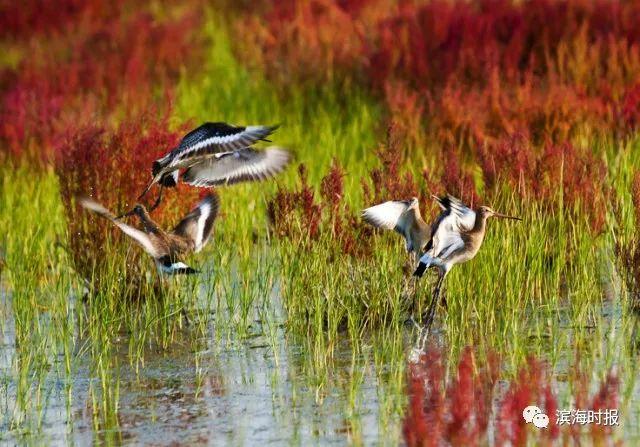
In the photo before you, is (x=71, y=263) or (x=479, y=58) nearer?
(x=71, y=263)

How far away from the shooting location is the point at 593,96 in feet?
32.5

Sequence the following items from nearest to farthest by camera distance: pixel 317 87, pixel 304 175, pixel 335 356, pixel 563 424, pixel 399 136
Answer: pixel 563 424, pixel 335 356, pixel 304 175, pixel 399 136, pixel 317 87

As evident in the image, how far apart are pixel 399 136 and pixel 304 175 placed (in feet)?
8.35

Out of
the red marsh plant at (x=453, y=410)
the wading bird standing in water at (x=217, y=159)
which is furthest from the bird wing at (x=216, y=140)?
the red marsh plant at (x=453, y=410)

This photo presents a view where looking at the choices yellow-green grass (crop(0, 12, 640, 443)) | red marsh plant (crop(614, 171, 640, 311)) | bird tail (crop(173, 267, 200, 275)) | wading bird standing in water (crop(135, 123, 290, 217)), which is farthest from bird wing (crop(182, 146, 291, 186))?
red marsh plant (crop(614, 171, 640, 311))

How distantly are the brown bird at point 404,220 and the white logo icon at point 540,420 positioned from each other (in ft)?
5.84

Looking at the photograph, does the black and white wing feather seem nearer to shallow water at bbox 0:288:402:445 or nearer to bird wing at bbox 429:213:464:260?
bird wing at bbox 429:213:464:260

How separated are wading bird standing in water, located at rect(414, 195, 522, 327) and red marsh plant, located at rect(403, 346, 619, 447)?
3.64 ft

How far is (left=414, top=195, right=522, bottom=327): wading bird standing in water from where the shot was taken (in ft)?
20.3

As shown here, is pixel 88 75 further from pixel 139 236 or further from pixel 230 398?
pixel 230 398

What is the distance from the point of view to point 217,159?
728cm

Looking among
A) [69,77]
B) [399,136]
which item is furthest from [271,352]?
[69,77]

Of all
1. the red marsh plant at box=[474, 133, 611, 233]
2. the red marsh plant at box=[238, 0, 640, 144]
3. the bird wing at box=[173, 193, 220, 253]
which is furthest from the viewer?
the red marsh plant at box=[238, 0, 640, 144]

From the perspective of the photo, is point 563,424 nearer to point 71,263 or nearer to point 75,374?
point 75,374
